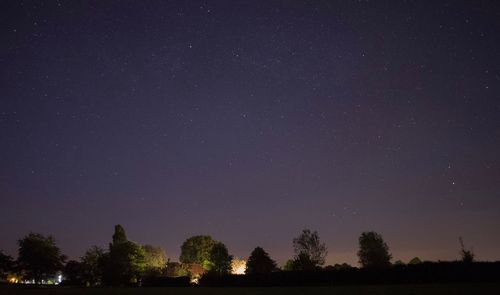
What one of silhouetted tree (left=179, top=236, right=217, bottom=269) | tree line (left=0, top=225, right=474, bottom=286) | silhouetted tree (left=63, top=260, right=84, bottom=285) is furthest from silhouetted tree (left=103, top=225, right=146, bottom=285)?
silhouetted tree (left=179, top=236, right=217, bottom=269)

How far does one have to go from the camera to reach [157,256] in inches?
4902

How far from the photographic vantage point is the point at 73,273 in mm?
103250

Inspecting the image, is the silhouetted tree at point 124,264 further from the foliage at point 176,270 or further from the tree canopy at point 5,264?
the tree canopy at point 5,264

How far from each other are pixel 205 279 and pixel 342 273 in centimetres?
2576

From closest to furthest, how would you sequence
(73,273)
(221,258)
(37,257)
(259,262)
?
(259,262)
(37,257)
(221,258)
(73,273)

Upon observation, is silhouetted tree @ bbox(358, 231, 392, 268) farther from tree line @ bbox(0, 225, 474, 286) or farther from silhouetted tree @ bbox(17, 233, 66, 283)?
silhouetted tree @ bbox(17, 233, 66, 283)

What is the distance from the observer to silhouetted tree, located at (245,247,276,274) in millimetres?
73688

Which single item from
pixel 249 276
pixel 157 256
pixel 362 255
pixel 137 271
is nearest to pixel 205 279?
pixel 249 276

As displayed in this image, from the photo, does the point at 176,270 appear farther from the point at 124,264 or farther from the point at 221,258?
the point at 124,264

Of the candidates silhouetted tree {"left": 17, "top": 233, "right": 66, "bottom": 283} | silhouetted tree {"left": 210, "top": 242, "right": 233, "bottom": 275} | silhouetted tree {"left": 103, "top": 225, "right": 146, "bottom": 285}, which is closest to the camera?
silhouetted tree {"left": 103, "top": 225, "right": 146, "bottom": 285}

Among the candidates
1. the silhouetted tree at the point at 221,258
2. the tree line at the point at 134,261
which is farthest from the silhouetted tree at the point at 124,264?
the silhouetted tree at the point at 221,258

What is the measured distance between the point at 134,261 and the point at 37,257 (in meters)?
26.5

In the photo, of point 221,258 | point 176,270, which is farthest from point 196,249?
point 176,270

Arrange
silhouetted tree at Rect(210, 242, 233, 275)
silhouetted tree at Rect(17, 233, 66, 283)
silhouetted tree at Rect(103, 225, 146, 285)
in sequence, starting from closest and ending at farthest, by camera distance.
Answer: silhouetted tree at Rect(103, 225, 146, 285), silhouetted tree at Rect(17, 233, 66, 283), silhouetted tree at Rect(210, 242, 233, 275)
